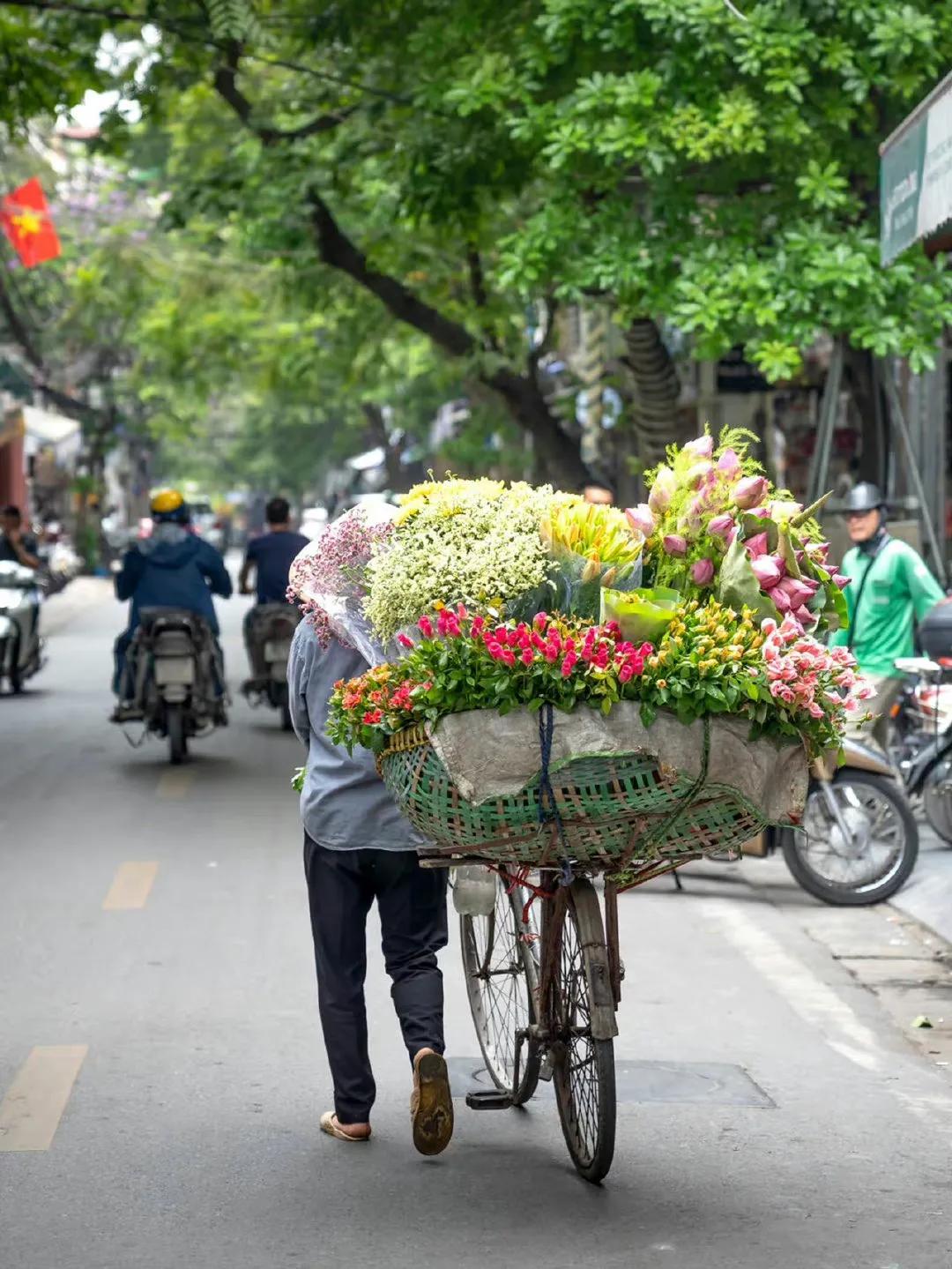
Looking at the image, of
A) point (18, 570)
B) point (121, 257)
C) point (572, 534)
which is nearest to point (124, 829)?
point (572, 534)

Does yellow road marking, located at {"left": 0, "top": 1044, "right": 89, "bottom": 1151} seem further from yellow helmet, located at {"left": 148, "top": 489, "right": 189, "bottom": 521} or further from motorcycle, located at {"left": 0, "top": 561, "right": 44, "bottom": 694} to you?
motorcycle, located at {"left": 0, "top": 561, "right": 44, "bottom": 694}

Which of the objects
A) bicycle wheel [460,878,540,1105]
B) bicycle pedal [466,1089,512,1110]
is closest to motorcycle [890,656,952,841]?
bicycle wheel [460,878,540,1105]

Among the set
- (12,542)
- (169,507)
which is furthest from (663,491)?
(12,542)

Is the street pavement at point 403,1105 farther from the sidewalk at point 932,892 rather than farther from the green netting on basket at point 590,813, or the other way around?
the green netting on basket at point 590,813

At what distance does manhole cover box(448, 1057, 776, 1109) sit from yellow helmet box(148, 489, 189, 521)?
839cm

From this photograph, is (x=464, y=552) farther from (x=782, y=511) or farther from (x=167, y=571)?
(x=167, y=571)

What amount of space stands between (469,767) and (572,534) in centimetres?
60

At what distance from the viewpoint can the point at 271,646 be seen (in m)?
17.4

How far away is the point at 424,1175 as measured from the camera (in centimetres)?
568

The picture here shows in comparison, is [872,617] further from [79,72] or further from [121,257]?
[121,257]

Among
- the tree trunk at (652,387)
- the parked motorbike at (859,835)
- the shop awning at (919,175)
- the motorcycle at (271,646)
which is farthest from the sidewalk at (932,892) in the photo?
the tree trunk at (652,387)

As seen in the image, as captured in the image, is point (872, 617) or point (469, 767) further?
point (872, 617)

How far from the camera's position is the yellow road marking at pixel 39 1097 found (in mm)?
6055

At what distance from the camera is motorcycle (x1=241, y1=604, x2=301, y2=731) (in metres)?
17.4
